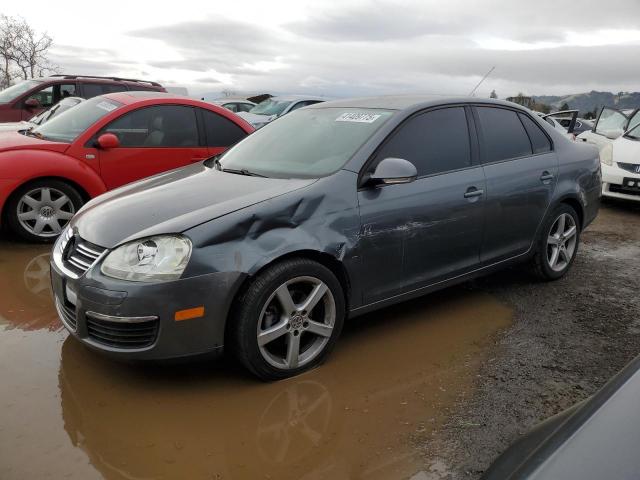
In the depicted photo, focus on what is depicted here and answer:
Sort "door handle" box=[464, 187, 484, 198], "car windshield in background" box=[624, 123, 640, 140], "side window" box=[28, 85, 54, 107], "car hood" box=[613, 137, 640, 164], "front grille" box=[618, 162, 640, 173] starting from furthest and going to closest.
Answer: "side window" box=[28, 85, 54, 107], "car windshield in background" box=[624, 123, 640, 140], "car hood" box=[613, 137, 640, 164], "front grille" box=[618, 162, 640, 173], "door handle" box=[464, 187, 484, 198]

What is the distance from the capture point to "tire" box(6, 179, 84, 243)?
542 cm

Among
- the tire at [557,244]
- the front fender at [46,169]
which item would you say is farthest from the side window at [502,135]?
the front fender at [46,169]

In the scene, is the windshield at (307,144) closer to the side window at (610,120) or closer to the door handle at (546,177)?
the door handle at (546,177)

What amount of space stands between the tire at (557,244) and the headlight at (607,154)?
415 centimetres

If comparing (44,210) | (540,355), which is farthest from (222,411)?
(44,210)

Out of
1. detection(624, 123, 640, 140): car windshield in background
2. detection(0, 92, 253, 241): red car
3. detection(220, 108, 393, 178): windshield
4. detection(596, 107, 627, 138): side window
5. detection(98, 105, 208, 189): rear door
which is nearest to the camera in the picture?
detection(220, 108, 393, 178): windshield

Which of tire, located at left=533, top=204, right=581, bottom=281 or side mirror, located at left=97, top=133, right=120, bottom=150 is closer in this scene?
tire, located at left=533, top=204, right=581, bottom=281

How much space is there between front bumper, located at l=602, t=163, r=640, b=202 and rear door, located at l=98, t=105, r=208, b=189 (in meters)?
5.85

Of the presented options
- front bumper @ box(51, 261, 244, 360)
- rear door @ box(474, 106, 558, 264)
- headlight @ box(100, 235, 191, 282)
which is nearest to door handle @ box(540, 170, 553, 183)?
rear door @ box(474, 106, 558, 264)

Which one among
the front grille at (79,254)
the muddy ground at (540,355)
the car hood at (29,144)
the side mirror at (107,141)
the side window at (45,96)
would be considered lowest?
the muddy ground at (540,355)

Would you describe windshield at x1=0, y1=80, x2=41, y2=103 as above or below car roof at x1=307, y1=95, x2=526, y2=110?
below

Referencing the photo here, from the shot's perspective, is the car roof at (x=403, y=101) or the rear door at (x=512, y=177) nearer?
the car roof at (x=403, y=101)

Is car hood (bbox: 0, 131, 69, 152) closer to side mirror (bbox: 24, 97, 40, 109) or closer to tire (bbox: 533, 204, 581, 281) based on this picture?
side mirror (bbox: 24, 97, 40, 109)

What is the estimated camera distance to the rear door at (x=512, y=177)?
412 cm
